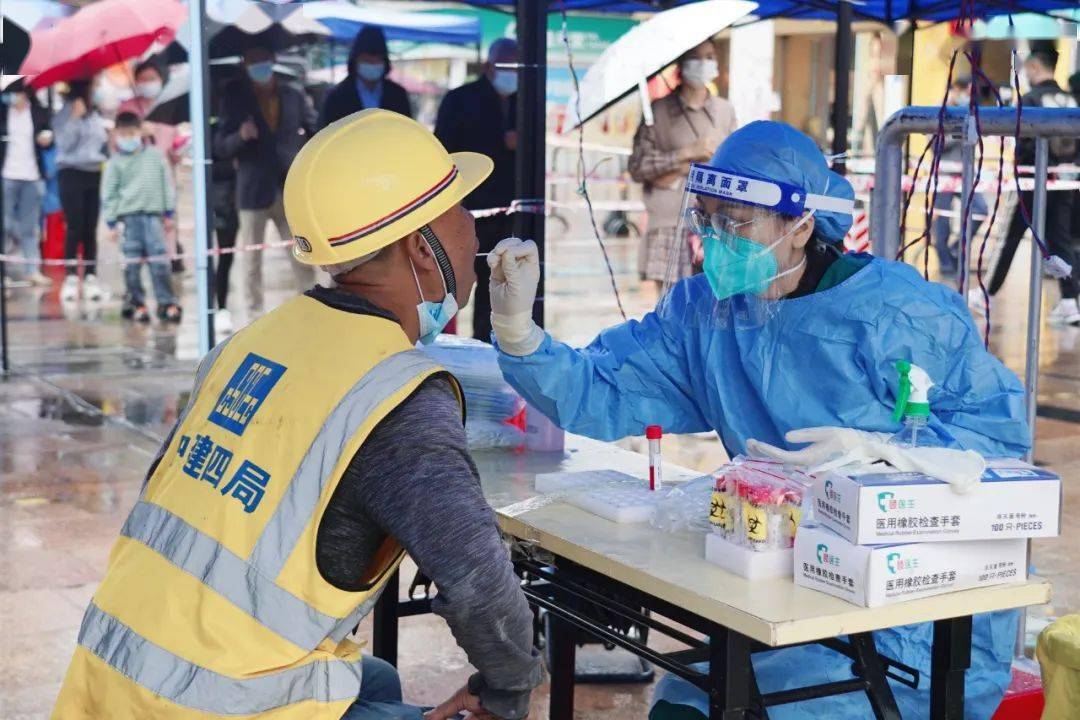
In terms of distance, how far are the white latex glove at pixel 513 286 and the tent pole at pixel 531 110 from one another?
4.35ft

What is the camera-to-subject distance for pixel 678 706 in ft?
8.56

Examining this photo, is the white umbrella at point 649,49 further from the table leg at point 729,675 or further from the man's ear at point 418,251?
the table leg at point 729,675

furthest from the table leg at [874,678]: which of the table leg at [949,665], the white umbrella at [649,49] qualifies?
the white umbrella at [649,49]

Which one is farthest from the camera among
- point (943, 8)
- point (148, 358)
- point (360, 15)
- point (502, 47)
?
point (360, 15)

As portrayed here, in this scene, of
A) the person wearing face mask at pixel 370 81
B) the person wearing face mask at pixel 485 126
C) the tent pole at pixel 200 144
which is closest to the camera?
the tent pole at pixel 200 144

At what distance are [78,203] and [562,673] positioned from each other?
1024cm

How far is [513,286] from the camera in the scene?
2.88 metres

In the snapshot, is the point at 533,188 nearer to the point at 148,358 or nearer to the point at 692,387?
the point at 692,387

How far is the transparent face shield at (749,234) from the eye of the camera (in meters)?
2.87

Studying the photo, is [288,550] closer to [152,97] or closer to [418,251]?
[418,251]

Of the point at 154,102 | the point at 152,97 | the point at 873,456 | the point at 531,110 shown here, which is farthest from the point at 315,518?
the point at 152,97

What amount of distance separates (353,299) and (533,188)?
231cm

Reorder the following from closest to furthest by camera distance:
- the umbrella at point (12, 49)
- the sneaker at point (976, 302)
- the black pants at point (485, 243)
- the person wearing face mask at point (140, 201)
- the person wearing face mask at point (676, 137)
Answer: the black pants at point (485, 243)
the person wearing face mask at point (676, 137)
the sneaker at point (976, 302)
the person wearing face mask at point (140, 201)
the umbrella at point (12, 49)

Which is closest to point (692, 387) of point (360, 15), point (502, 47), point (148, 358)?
point (502, 47)
